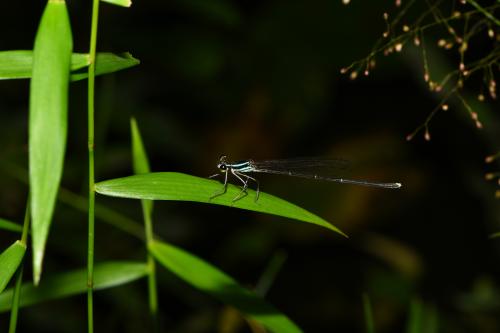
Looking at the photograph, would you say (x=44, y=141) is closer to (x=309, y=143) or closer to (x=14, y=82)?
(x=14, y=82)

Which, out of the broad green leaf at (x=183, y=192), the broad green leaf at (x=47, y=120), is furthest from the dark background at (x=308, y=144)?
the broad green leaf at (x=47, y=120)

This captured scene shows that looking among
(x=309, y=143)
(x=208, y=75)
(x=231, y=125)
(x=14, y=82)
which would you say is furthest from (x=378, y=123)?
(x=14, y=82)

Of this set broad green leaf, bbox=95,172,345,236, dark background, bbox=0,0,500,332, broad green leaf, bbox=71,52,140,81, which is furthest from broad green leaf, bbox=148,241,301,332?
dark background, bbox=0,0,500,332

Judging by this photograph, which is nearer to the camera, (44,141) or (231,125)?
(44,141)

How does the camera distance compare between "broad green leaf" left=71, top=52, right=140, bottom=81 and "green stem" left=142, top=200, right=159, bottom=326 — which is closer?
"broad green leaf" left=71, top=52, right=140, bottom=81

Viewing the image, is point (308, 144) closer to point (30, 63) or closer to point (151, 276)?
point (151, 276)

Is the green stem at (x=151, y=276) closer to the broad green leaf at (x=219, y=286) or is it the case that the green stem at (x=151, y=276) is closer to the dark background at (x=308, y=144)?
the broad green leaf at (x=219, y=286)

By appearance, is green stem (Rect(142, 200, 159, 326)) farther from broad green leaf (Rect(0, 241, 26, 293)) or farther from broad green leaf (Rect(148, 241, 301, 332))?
broad green leaf (Rect(0, 241, 26, 293))
